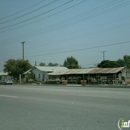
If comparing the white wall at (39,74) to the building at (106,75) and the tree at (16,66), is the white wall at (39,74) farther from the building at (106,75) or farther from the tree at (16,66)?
the building at (106,75)

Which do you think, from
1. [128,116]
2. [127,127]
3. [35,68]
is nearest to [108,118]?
[128,116]

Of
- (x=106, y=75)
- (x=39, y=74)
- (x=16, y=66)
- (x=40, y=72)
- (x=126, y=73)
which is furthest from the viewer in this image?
(x=16, y=66)

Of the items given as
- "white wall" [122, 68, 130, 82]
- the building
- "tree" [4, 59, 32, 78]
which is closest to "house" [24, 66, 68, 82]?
"tree" [4, 59, 32, 78]

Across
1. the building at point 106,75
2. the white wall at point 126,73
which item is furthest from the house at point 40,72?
the white wall at point 126,73

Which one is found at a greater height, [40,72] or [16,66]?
[16,66]

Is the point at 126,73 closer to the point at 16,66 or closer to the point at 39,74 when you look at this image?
the point at 39,74

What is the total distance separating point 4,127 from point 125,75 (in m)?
42.9

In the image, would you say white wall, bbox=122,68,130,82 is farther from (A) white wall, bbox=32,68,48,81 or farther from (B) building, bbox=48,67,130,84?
(A) white wall, bbox=32,68,48,81

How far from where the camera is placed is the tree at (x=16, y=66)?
72.4 m

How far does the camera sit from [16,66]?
73.9 metres

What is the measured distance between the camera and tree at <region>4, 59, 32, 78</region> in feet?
237

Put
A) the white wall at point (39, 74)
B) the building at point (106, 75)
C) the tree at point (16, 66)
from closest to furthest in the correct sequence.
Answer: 1. the building at point (106, 75)
2. the white wall at point (39, 74)
3. the tree at point (16, 66)

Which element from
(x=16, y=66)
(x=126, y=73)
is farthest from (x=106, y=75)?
(x=16, y=66)

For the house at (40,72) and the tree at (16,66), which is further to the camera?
the tree at (16,66)
